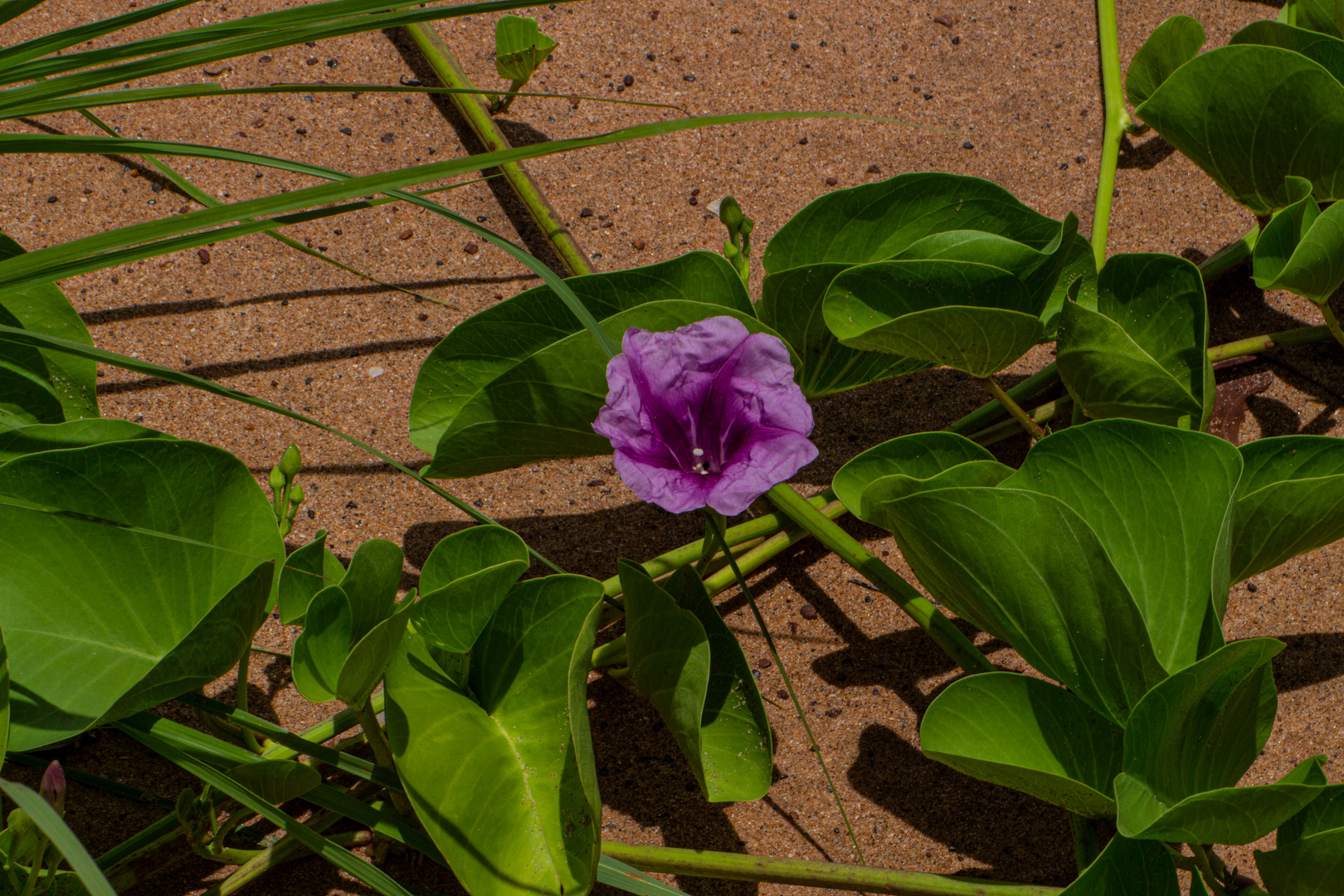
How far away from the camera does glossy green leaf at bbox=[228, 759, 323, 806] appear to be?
103cm

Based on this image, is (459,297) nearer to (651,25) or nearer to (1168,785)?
(651,25)

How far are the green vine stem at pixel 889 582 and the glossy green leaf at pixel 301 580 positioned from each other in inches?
20.7

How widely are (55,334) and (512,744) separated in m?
0.76

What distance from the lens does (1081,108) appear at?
5.79 feet

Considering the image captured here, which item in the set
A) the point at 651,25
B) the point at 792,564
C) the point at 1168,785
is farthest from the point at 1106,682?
the point at 651,25

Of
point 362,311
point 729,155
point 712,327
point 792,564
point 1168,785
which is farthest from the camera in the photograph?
point 729,155

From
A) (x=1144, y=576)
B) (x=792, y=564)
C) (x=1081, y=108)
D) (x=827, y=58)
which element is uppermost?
(x=827, y=58)

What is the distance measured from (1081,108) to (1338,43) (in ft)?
1.48

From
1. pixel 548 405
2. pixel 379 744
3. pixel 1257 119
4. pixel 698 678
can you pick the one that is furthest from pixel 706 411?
pixel 1257 119

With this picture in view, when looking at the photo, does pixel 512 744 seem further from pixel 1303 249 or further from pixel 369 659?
pixel 1303 249

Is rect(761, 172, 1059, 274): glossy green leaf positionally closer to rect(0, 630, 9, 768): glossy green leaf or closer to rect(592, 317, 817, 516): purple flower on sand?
rect(592, 317, 817, 516): purple flower on sand

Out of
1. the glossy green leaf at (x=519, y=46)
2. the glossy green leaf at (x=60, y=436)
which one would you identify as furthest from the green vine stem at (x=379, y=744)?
the glossy green leaf at (x=519, y=46)

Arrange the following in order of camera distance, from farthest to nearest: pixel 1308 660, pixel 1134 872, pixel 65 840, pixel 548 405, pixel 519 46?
pixel 519 46 → pixel 1308 660 → pixel 548 405 → pixel 1134 872 → pixel 65 840

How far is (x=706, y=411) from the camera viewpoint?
3.82 ft
